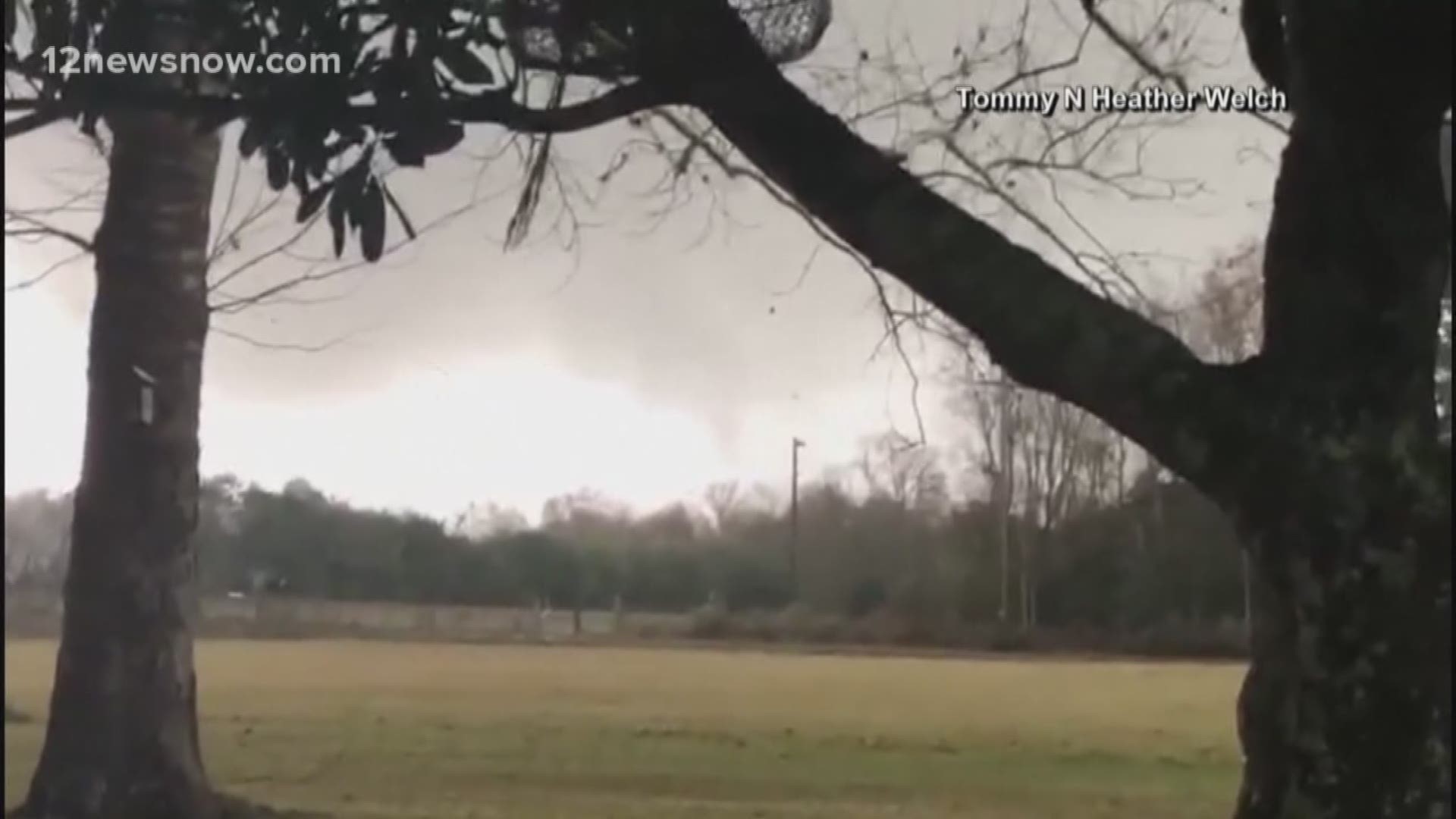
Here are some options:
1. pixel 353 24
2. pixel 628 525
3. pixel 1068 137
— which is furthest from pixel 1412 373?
pixel 353 24

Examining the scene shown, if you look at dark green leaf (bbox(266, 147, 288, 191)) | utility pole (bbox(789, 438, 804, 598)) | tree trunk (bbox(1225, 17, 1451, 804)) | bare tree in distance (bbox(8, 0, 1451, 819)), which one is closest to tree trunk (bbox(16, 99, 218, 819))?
dark green leaf (bbox(266, 147, 288, 191))

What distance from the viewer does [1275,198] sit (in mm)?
1180

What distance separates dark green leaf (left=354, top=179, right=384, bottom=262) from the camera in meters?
1.22

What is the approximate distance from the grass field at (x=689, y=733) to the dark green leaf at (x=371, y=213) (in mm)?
451

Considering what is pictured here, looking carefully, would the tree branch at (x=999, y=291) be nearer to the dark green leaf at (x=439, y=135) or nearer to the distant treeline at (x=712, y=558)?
the dark green leaf at (x=439, y=135)

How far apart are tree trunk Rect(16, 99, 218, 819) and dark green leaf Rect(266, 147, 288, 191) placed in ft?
0.75

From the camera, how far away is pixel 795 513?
5.04 ft

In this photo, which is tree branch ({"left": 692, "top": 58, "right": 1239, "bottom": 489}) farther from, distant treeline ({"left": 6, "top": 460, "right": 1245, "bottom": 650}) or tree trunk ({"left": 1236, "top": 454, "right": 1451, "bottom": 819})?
distant treeline ({"left": 6, "top": 460, "right": 1245, "bottom": 650})

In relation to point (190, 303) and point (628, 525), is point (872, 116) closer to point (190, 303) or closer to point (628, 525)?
point (628, 525)

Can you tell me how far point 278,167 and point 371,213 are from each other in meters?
0.09

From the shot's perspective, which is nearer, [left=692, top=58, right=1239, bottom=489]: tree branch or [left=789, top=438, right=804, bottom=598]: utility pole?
[left=692, top=58, right=1239, bottom=489]: tree branch

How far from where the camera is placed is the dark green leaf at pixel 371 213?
122 centimetres

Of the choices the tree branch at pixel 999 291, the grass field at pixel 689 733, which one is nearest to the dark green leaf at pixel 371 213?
the tree branch at pixel 999 291

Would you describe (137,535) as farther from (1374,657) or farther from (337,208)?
(1374,657)
